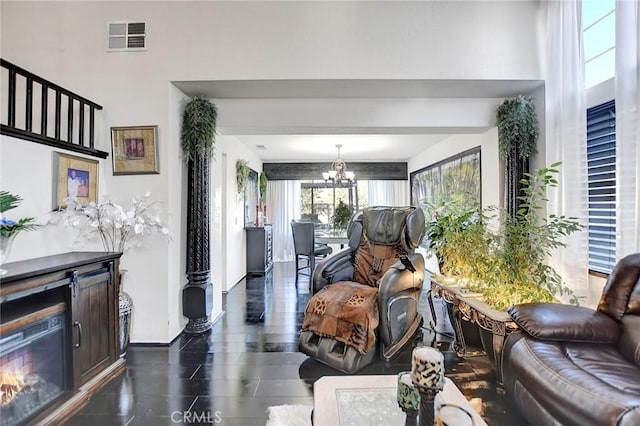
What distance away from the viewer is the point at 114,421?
178 cm

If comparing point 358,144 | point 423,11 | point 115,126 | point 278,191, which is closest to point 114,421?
point 115,126

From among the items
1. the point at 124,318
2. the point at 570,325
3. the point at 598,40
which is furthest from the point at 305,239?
the point at 598,40

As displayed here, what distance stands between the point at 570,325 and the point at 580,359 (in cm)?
19

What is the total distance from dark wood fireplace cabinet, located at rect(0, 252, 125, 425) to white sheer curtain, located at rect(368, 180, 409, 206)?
6043 millimetres

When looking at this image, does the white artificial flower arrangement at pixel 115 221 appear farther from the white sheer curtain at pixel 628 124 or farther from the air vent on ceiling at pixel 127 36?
the white sheer curtain at pixel 628 124

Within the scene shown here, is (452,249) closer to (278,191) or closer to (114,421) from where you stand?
(114,421)

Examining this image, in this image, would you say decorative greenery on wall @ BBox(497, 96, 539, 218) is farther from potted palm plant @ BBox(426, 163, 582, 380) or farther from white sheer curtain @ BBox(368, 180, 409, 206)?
white sheer curtain @ BBox(368, 180, 409, 206)

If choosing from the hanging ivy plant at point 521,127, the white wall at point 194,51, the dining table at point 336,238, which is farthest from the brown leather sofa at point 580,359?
the dining table at point 336,238

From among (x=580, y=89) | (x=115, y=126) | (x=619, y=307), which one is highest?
(x=580, y=89)

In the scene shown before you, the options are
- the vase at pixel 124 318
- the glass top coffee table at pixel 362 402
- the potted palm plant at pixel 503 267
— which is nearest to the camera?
the glass top coffee table at pixel 362 402

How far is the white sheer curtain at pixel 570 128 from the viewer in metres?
2.46

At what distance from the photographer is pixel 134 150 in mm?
2738

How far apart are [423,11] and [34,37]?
3569mm

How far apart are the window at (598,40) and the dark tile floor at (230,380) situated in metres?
2.52
